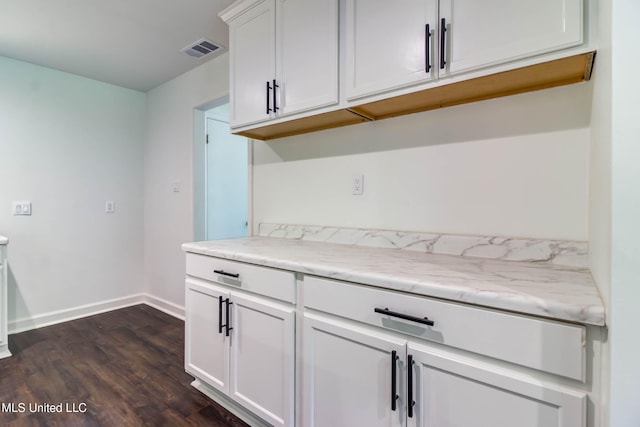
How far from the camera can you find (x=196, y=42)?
2391mm

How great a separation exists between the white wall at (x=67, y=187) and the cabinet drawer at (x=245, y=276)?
80.6 inches

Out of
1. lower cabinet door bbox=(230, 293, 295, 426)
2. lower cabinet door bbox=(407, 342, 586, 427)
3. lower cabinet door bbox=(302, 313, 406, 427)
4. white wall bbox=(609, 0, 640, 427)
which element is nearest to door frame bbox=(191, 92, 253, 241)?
lower cabinet door bbox=(230, 293, 295, 426)

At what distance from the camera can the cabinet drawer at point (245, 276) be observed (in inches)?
51.6

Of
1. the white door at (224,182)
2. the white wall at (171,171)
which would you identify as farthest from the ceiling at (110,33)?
the white door at (224,182)

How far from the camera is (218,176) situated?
3.22m

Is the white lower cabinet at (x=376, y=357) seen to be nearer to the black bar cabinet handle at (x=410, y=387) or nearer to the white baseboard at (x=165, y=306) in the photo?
the black bar cabinet handle at (x=410, y=387)

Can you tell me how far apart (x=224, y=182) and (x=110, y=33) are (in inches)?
59.2

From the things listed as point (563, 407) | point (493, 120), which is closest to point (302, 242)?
point (493, 120)

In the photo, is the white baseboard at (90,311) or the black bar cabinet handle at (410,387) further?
the white baseboard at (90,311)

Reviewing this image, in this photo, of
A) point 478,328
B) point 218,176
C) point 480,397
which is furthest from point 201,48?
point 480,397

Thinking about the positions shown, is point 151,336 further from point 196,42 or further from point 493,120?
point 493,120

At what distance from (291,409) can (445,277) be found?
0.84m

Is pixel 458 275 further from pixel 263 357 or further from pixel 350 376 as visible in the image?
pixel 263 357

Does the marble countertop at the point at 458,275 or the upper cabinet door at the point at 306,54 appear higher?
the upper cabinet door at the point at 306,54
